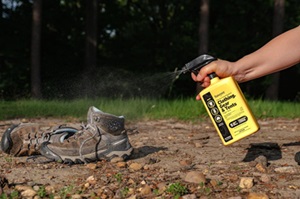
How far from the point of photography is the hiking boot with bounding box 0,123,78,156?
416 centimetres

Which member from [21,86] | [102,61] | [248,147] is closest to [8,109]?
[248,147]

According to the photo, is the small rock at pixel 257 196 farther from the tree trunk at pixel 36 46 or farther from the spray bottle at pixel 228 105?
the tree trunk at pixel 36 46

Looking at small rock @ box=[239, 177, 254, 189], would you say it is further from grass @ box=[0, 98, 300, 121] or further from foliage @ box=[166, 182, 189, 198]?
grass @ box=[0, 98, 300, 121]

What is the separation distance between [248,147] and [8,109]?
5.06 metres

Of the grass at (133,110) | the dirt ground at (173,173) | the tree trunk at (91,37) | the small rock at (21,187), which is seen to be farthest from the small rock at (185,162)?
the tree trunk at (91,37)

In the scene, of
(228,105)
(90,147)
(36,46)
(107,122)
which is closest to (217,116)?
(228,105)

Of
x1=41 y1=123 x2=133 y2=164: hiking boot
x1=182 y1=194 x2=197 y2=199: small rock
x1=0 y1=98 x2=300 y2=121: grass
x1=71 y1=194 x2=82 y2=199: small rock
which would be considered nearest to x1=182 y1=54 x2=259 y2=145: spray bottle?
x1=182 y1=194 x2=197 y2=199: small rock

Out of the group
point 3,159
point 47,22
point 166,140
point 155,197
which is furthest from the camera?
point 47,22

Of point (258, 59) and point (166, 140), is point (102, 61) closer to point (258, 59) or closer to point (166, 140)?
point (166, 140)

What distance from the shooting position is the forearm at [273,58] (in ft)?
10.5

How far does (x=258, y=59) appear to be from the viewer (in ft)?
11.0

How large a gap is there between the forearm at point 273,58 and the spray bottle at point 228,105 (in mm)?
117

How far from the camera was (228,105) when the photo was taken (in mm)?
3449

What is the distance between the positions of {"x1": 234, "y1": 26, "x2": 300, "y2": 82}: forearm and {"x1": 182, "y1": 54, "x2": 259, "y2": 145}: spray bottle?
0.38ft
